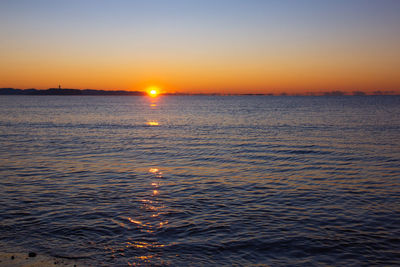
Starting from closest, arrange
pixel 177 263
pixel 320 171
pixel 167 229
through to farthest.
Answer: pixel 177 263
pixel 167 229
pixel 320 171

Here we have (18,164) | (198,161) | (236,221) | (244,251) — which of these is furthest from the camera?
(198,161)

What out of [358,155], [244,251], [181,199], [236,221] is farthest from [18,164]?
[358,155]

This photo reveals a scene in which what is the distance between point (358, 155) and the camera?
26.0m

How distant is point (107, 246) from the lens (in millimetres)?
9883

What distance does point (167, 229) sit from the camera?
1127cm

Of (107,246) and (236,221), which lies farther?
(236,221)

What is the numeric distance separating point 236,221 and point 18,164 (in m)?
17.2

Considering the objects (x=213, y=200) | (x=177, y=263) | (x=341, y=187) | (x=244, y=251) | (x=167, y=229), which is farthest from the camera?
(x=341, y=187)

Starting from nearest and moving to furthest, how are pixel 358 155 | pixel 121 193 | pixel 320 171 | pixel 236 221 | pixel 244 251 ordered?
pixel 244 251, pixel 236 221, pixel 121 193, pixel 320 171, pixel 358 155

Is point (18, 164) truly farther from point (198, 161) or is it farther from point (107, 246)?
point (107, 246)

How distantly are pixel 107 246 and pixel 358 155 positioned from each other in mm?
22304

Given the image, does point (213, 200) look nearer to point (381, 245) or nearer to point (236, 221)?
point (236, 221)

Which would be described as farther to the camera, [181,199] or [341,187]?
[341,187]

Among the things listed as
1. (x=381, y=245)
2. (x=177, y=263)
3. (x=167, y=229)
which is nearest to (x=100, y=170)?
(x=167, y=229)
